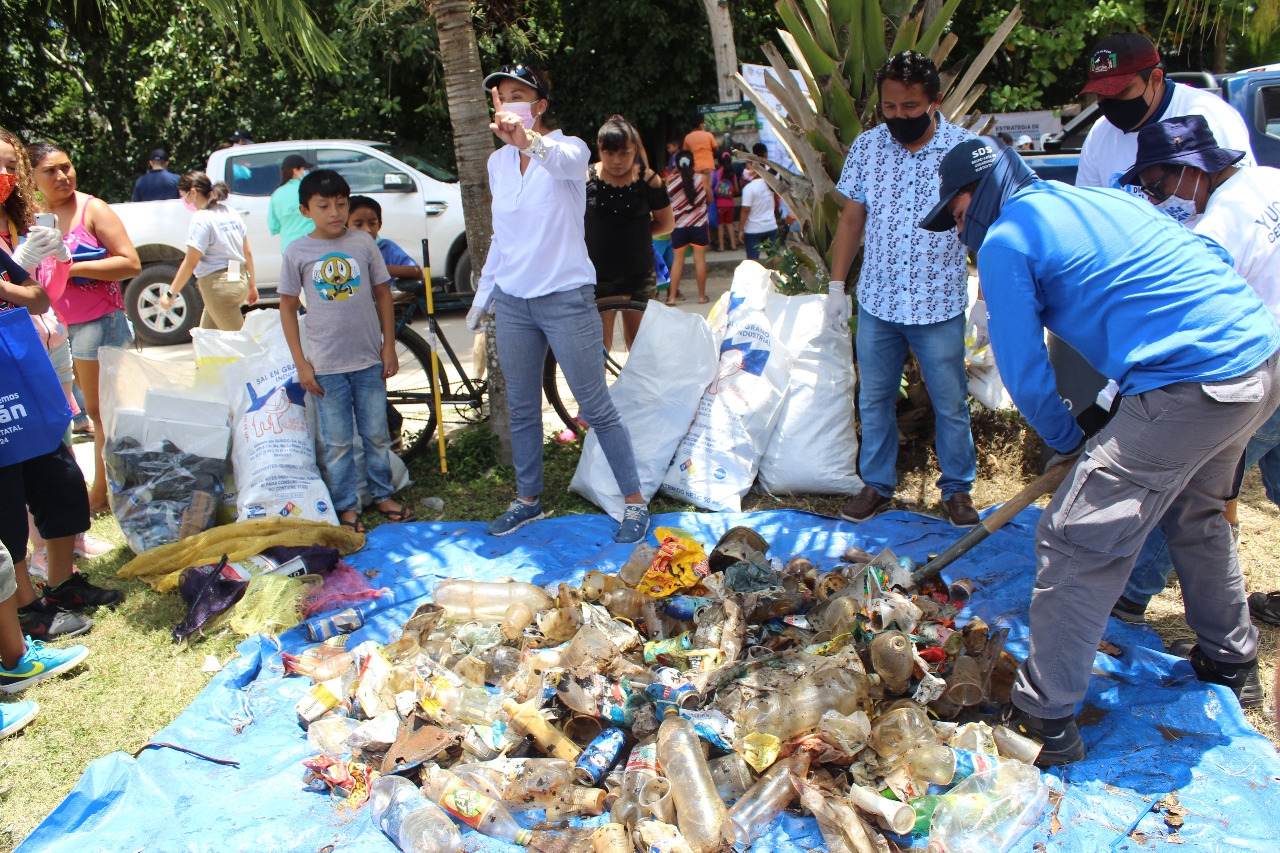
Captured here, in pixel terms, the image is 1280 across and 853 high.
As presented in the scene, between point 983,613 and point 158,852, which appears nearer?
point 158,852

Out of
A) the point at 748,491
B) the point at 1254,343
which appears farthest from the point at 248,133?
the point at 1254,343

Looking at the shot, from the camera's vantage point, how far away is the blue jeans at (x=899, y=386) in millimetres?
3932

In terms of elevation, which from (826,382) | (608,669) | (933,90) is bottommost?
(608,669)

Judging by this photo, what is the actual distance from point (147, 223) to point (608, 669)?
8.04m

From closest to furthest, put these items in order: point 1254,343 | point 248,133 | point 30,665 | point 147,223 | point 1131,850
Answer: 1. point 1131,850
2. point 1254,343
3. point 30,665
4. point 147,223
5. point 248,133

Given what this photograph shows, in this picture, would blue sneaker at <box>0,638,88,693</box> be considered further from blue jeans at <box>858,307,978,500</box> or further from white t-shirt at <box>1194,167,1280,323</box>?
white t-shirt at <box>1194,167,1280,323</box>

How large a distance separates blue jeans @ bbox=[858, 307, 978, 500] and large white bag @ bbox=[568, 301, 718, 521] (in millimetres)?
809

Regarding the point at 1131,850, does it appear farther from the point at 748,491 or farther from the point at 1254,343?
the point at 748,491

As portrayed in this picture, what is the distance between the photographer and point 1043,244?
247 cm

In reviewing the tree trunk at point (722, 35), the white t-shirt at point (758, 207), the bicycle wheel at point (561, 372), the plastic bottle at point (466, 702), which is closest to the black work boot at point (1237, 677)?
the plastic bottle at point (466, 702)

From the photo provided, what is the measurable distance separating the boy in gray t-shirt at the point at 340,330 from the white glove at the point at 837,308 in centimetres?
214

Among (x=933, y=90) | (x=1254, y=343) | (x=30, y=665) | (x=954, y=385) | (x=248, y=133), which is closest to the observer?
(x=1254, y=343)

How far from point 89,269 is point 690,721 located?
3.49 meters

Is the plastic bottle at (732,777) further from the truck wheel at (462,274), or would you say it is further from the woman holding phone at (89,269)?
the truck wheel at (462,274)
